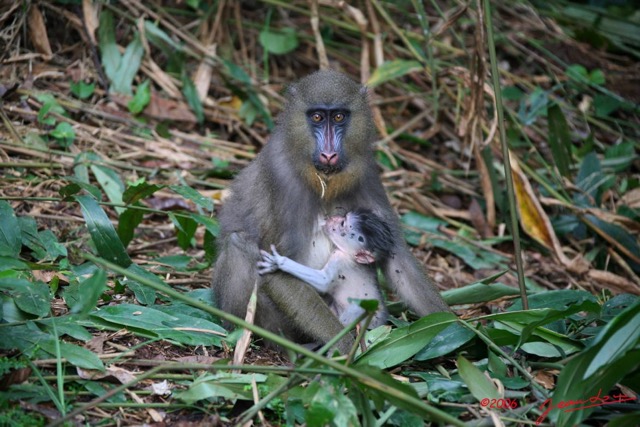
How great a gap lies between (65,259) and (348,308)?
1.71 meters

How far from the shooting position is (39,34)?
7.09m

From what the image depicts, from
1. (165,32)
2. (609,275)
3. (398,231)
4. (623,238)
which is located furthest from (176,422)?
(165,32)

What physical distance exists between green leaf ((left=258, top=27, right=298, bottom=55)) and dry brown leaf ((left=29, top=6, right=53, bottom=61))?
2109 mm

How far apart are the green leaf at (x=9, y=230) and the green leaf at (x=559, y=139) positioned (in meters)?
4.38

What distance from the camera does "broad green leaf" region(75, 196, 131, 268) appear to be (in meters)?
4.70

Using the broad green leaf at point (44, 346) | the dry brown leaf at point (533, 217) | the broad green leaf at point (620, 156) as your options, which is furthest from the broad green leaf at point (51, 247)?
the broad green leaf at point (620, 156)

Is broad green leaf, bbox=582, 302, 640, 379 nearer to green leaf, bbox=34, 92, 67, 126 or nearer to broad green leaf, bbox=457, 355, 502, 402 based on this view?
broad green leaf, bbox=457, 355, 502, 402

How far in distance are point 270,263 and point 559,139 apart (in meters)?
3.32

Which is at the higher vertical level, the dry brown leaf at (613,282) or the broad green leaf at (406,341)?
the broad green leaf at (406,341)

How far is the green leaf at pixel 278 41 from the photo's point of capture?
8.16 metres

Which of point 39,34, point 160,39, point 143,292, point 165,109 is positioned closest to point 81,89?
point 39,34

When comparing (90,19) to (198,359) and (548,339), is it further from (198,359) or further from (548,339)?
(548,339)

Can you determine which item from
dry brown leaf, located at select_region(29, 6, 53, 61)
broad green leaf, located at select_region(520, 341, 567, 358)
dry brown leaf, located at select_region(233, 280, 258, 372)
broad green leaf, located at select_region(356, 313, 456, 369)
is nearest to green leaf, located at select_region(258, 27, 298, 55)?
dry brown leaf, located at select_region(29, 6, 53, 61)

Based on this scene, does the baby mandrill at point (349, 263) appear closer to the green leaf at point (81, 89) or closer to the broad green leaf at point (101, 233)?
the broad green leaf at point (101, 233)
